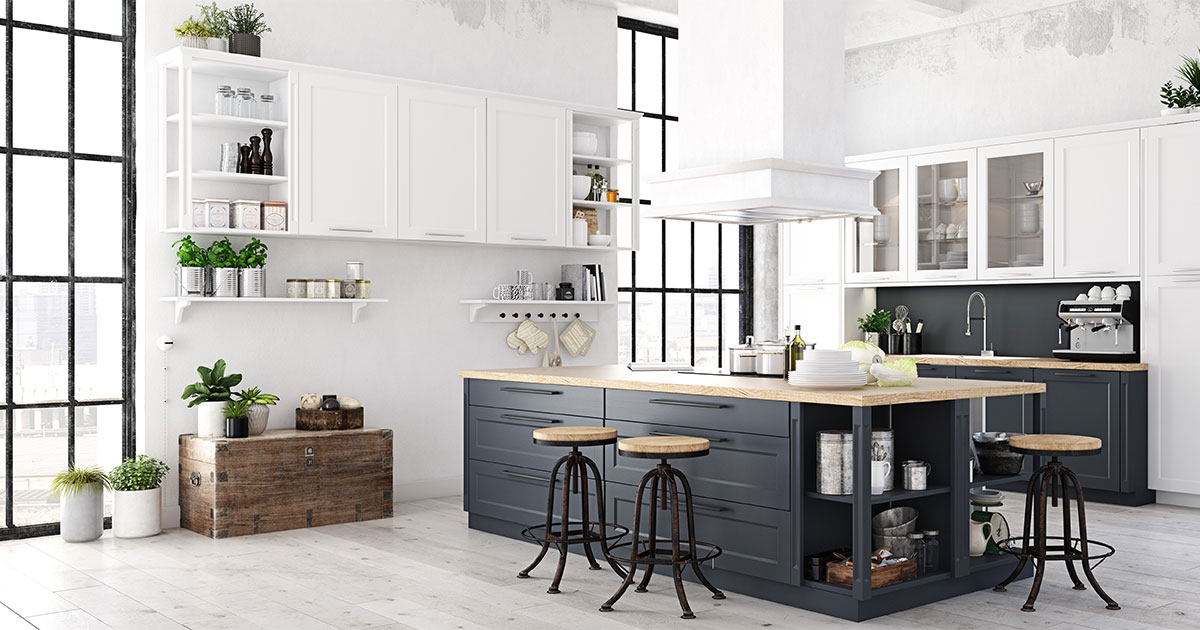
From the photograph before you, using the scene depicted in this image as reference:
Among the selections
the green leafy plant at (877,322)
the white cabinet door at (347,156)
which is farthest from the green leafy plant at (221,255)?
the green leafy plant at (877,322)

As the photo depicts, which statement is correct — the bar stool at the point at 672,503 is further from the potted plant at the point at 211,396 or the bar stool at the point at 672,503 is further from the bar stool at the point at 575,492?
the potted plant at the point at 211,396

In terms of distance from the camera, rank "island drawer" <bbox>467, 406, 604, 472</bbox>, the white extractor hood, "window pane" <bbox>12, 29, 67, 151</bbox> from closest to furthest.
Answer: the white extractor hood, "island drawer" <bbox>467, 406, 604, 472</bbox>, "window pane" <bbox>12, 29, 67, 151</bbox>

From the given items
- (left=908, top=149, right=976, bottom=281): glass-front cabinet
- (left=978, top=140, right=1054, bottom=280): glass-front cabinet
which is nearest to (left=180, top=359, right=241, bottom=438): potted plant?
(left=908, top=149, right=976, bottom=281): glass-front cabinet

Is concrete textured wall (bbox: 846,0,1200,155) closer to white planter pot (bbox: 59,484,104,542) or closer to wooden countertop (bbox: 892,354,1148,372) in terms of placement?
wooden countertop (bbox: 892,354,1148,372)

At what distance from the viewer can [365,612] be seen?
4129 millimetres

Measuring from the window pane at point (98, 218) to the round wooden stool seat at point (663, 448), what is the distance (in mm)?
3172

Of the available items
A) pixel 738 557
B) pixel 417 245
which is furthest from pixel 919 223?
pixel 738 557

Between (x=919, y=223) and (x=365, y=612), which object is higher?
(x=919, y=223)

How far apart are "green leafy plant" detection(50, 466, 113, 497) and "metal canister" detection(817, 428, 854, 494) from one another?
3550mm

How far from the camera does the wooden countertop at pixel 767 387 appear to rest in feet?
13.2

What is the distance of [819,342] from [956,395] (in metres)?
4.28

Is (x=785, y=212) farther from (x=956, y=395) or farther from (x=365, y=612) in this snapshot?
(x=365, y=612)

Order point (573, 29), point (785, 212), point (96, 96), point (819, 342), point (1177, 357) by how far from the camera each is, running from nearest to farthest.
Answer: point (785, 212)
point (96, 96)
point (1177, 357)
point (573, 29)
point (819, 342)

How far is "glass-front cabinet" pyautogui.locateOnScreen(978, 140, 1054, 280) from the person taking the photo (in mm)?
7008
